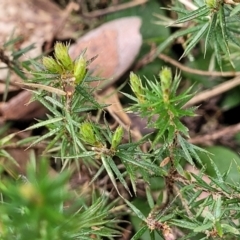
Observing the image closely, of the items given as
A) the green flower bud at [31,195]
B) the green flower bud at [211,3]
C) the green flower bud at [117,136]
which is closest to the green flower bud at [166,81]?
the green flower bud at [117,136]

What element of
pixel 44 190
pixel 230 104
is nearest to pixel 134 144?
pixel 44 190

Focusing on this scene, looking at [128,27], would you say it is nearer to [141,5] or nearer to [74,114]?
[141,5]

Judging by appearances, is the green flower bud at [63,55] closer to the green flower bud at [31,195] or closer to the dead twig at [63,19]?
the green flower bud at [31,195]

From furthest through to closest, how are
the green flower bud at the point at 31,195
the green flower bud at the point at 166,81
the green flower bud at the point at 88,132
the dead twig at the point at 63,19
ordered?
the dead twig at the point at 63,19
the green flower bud at the point at 88,132
the green flower bud at the point at 166,81
the green flower bud at the point at 31,195

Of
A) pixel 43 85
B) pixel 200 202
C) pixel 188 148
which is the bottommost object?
pixel 200 202

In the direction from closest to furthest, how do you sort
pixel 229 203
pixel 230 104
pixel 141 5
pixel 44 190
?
pixel 44 190 → pixel 229 203 → pixel 230 104 → pixel 141 5

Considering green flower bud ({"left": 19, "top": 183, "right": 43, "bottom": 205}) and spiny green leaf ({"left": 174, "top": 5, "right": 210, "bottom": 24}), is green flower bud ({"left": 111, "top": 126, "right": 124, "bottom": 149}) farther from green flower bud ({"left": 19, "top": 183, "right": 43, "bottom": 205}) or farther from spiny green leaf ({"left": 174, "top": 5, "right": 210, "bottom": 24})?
green flower bud ({"left": 19, "top": 183, "right": 43, "bottom": 205})

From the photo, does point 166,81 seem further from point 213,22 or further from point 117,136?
point 213,22

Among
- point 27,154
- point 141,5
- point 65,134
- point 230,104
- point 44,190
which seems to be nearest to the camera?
point 44,190
